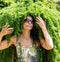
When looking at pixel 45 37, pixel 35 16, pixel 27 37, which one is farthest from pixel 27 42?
pixel 35 16

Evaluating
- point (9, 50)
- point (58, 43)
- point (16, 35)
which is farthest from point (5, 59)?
point (58, 43)

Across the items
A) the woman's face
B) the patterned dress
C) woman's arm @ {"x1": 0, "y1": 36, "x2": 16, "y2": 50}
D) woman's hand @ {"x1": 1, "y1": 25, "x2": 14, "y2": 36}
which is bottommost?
the patterned dress

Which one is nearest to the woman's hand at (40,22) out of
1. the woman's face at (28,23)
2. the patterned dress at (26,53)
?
the woman's face at (28,23)

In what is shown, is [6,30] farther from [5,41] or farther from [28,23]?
[28,23]

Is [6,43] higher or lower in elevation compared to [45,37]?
lower

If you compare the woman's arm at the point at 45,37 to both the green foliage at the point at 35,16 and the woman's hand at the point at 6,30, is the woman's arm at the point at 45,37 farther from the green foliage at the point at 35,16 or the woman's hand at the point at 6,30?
the woman's hand at the point at 6,30

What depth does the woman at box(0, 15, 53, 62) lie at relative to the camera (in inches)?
202

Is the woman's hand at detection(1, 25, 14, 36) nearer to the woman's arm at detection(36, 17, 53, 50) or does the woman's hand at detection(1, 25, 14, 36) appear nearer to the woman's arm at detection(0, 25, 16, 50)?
the woman's arm at detection(0, 25, 16, 50)

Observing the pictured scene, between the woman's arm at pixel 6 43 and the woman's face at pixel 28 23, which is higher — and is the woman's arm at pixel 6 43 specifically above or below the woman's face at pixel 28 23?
below

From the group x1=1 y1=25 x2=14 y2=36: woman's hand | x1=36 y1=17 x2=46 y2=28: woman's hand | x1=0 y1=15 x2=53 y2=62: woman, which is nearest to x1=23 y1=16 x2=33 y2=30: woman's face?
x1=0 y1=15 x2=53 y2=62: woman

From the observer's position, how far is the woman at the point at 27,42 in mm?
5137

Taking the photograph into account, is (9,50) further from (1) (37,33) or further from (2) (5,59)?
(1) (37,33)

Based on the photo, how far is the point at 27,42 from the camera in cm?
527

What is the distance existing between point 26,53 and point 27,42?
17 cm
